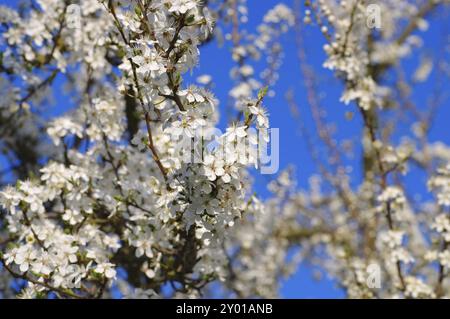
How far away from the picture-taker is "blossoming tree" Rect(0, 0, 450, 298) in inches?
110

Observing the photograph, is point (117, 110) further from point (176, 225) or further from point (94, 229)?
point (176, 225)

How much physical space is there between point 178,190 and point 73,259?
87cm

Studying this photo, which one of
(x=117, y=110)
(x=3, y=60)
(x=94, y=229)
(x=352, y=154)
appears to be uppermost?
(x=352, y=154)

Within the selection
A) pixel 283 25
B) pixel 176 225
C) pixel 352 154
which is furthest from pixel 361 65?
pixel 352 154

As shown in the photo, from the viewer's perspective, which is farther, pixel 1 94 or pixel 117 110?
pixel 1 94

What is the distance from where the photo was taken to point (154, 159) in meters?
2.97

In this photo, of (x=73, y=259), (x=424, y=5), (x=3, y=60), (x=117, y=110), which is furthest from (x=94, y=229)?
(x=424, y=5)

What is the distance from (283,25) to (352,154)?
3.92 m

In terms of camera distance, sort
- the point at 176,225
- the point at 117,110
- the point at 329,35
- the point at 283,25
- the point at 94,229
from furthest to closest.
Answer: the point at 283,25 → the point at 329,35 → the point at 117,110 → the point at 94,229 → the point at 176,225

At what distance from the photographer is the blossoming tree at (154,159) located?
2.80 metres

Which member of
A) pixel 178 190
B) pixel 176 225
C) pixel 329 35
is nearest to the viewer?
pixel 178 190

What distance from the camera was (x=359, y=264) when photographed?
4867mm
